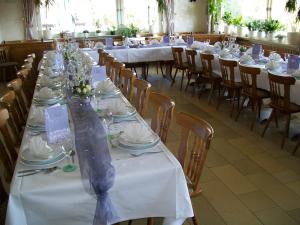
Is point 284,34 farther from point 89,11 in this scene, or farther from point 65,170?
point 65,170

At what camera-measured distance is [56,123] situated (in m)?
1.85

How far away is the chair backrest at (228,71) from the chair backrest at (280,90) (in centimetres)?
84

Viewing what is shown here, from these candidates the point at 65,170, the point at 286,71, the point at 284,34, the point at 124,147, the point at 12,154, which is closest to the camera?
the point at 65,170

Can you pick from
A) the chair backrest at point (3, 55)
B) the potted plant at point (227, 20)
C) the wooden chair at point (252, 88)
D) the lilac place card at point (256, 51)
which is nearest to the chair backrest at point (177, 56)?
the lilac place card at point (256, 51)

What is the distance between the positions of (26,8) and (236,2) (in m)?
5.44

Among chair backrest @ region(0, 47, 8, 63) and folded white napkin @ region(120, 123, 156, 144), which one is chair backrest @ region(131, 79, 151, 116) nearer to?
folded white napkin @ region(120, 123, 156, 144)

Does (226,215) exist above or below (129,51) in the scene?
below

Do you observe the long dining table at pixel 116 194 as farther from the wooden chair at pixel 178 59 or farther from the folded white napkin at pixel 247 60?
the wooden chair at pixel 178 59

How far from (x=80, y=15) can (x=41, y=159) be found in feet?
25.1

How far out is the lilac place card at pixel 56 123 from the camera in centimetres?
181

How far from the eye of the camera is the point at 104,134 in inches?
78.3

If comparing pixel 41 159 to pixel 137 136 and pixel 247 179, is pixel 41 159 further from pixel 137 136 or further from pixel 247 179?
pixel 247 179

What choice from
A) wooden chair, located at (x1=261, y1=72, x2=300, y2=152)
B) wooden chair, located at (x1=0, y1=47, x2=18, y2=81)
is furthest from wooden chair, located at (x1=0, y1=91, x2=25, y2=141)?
wooden chair, located at (x1=0, y1=47, x2=18, y2=81)

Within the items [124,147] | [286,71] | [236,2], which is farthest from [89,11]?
[124,147]
